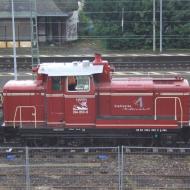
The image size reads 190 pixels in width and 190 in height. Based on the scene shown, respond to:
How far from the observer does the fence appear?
12.9 m

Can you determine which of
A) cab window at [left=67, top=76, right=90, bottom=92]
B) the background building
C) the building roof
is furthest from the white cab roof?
the building roof

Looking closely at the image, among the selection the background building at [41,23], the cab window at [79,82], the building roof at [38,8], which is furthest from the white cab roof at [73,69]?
the building roof at [38,8]

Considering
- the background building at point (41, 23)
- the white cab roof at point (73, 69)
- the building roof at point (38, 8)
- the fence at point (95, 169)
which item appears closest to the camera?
the fence at point (95, 169)

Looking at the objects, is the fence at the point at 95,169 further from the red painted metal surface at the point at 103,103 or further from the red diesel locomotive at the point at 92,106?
the red painted metal surface at the point at 103,103

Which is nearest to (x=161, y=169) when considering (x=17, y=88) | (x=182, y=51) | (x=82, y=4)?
(x=17, y=88)

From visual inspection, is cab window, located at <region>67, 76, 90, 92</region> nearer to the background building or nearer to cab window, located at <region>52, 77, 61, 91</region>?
cab window, located at <region>52, 77, 61, 91</region>

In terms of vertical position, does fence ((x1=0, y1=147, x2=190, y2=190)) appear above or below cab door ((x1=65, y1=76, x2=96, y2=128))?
below

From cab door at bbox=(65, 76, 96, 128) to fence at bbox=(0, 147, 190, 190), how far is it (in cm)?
95

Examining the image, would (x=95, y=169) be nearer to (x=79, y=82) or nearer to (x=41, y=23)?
(x=79, y=82)

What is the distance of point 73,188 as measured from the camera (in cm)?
1259

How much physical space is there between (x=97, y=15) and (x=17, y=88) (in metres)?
34.4

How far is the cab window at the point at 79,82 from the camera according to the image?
16328mm

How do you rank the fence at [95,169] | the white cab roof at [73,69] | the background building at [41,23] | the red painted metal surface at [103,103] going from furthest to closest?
the background building at [41,23], the red painted metal surface at [103,103], the white cab roof at [73,69], the fence at [95,169]

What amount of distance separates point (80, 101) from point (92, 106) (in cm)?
39
